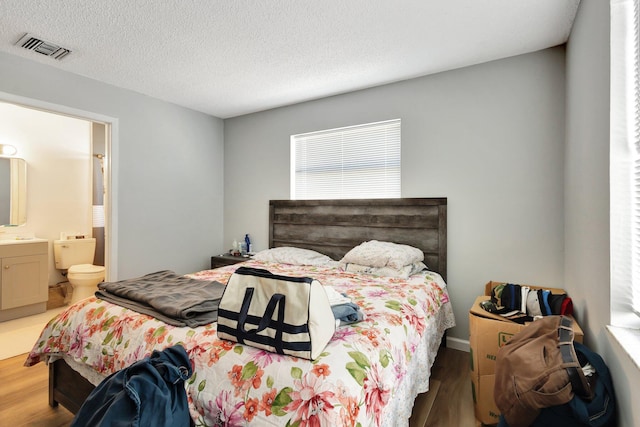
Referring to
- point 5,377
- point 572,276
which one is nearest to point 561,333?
point 572,276

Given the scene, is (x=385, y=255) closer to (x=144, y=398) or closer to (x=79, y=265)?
(x=144, y=398)

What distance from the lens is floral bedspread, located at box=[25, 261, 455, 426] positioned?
1.14 m

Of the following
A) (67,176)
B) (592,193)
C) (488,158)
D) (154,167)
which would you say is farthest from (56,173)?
(592,193)

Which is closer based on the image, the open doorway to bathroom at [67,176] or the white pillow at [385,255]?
the white pillow at [385,255]

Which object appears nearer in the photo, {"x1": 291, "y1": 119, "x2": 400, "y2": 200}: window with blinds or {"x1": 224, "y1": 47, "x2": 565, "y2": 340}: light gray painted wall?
{"x1": 224, "y1": 47, "x2": 565, "y2": 340}: light gray painted wall

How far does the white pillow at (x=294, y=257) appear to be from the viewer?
3.24m

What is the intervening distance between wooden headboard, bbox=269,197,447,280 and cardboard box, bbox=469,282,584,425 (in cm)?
91

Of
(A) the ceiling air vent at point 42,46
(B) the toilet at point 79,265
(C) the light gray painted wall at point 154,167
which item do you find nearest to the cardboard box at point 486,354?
(C) the light gray painted wall at point 154,167

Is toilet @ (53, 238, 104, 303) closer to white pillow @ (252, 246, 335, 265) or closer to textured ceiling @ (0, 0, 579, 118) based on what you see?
white pillow @ (252, 246, 335, 265)

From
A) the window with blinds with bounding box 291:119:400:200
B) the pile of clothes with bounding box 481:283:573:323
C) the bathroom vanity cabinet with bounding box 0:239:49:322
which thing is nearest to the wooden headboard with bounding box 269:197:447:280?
the window with blinds with bounding box 291:119:400:200

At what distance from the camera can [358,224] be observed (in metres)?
3.31

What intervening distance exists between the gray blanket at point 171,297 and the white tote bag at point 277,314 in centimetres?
32

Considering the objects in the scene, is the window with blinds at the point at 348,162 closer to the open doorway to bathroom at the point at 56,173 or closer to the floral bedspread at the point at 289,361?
the floral bedspread at the point at 289,361

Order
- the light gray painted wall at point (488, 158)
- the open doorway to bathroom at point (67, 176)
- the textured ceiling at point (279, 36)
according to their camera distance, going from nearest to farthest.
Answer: the textured ceiling at point (279, 36)
the light gray painted wall at point (488, 158)
the open doorway to bathroom at point (67, 176)
